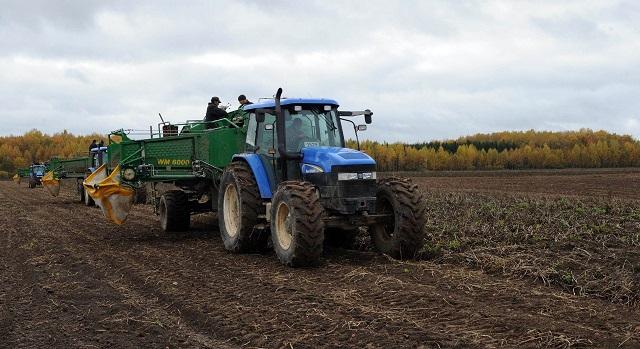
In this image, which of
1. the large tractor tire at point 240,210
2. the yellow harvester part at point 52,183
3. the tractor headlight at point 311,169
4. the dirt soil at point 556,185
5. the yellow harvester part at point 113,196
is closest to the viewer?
the tractor headlight at point 311,169

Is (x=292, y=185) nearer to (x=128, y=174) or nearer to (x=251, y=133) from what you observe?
(x=251, y=133)

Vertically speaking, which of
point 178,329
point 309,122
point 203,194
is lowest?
point 178,329

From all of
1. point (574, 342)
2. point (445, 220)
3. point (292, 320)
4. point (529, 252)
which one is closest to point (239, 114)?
point (445, 220)

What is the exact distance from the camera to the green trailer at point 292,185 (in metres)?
8.88

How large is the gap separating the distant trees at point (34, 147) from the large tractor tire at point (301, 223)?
72.8 metres

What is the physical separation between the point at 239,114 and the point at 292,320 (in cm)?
650

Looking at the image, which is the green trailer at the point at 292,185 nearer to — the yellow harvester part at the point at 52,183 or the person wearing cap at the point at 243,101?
the person wearing cap at the point at 243,101

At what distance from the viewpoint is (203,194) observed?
13.5 metres

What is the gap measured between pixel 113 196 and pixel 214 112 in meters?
2.54

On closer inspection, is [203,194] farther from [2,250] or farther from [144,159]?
[2,250]

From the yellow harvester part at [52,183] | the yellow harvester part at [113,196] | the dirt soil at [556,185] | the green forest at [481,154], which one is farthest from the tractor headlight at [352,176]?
the green forest at [481,154]

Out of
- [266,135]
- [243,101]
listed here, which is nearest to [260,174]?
[266,135]

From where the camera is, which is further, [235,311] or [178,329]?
[235,311]

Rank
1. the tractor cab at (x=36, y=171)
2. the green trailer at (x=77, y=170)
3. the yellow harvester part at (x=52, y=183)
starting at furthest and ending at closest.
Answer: the tractor cab at (x=36, y=171) → the yellow harvester part at (x=52, y=183) → the green trailer at (x=77, y=170)
